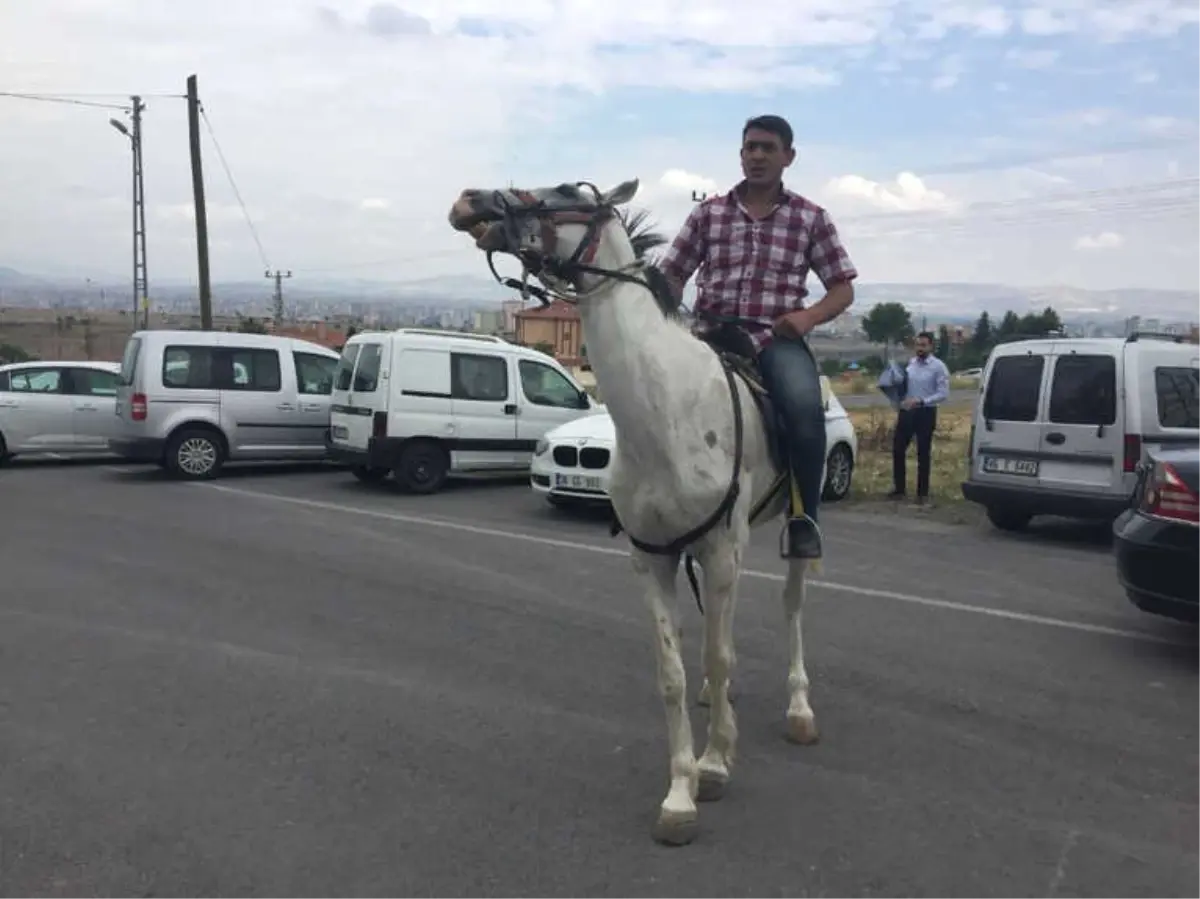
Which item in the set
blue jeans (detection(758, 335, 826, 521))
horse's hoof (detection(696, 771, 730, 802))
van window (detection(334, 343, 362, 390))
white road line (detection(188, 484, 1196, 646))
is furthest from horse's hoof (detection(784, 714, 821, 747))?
van window (detection(334, 343, 362, 390))

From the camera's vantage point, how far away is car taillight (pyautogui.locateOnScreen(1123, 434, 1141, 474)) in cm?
1012

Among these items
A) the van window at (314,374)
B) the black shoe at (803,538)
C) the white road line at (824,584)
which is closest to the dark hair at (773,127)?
the black shoe at (803,538)

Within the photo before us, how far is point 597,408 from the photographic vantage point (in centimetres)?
1525

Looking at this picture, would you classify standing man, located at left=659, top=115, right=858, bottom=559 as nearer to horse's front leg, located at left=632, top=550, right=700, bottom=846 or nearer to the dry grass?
horse's front leg, located at left=632, top=550, right=700, bottom=846

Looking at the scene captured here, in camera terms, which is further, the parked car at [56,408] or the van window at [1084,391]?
the parked car at [56,408]

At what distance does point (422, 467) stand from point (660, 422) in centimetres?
1073

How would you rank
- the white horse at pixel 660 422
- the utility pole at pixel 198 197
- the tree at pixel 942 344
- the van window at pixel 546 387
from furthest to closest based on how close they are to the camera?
the utility pole at pixel 198 197 → the tree at pixel 942 344 → the van window at pixel 546 387 → the white horse at pixel 660 422

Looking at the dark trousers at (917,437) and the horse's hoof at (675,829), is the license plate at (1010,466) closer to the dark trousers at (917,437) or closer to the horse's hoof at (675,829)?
the dark trousers at (917,437)

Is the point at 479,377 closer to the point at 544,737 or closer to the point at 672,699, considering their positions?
the point at 544,737

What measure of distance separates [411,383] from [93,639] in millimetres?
7975

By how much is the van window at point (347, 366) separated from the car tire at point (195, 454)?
7.34 feet

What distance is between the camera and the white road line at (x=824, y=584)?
7266 millimetres

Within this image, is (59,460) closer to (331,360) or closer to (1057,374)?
(331,360)

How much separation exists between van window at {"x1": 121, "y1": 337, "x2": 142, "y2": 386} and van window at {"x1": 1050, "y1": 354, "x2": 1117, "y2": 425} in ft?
38.6
